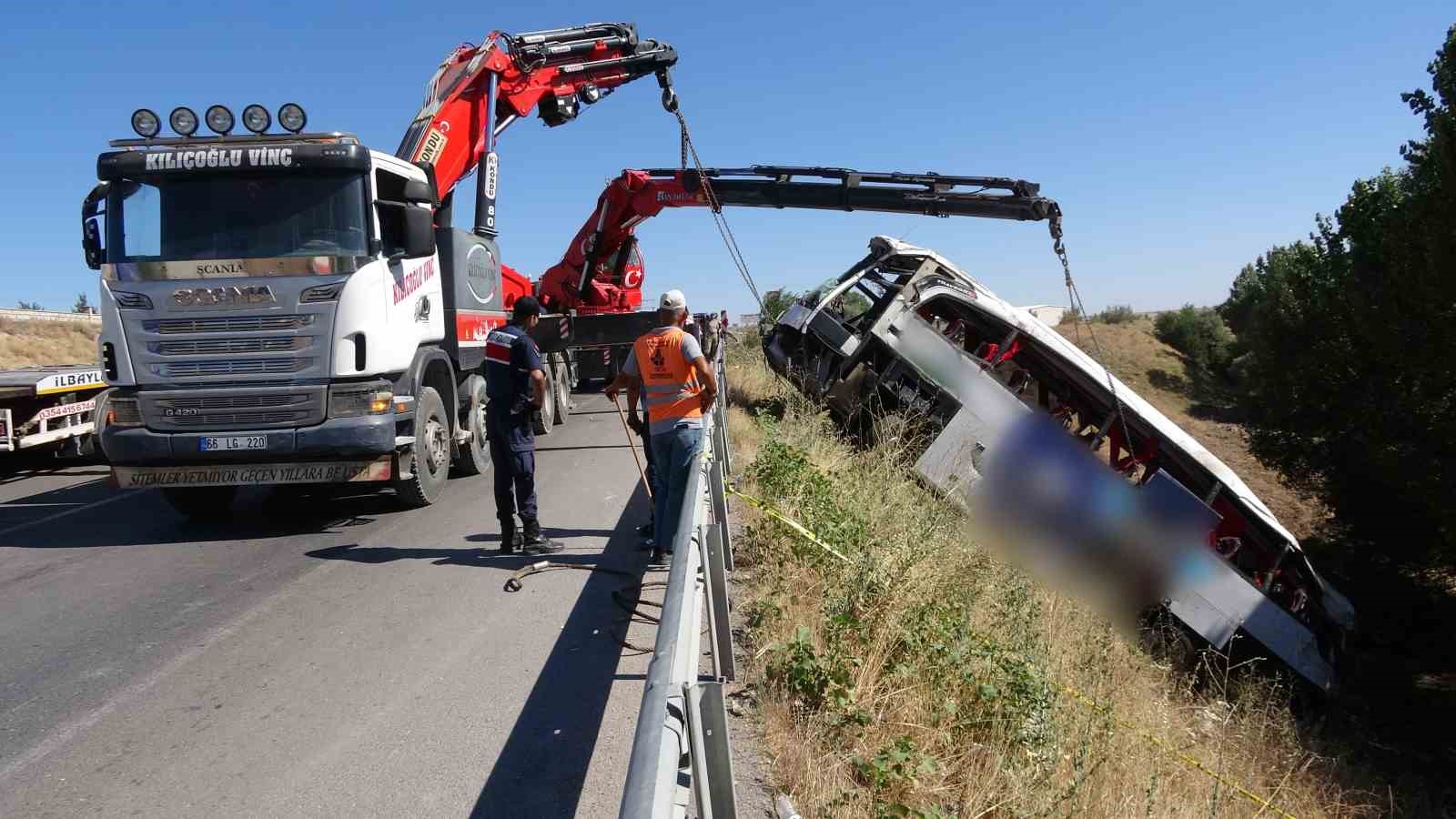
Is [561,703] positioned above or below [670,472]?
below

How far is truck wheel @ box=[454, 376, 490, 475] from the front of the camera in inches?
388

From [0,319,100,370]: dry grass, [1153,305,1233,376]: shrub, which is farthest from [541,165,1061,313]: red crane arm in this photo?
[1153,305,1233,376]: shrub

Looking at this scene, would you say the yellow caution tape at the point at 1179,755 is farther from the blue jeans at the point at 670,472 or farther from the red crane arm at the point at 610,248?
the red crane arm at the point at 610,248

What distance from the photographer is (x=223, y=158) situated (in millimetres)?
7371

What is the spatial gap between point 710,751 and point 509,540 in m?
4.80

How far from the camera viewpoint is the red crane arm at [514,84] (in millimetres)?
10867

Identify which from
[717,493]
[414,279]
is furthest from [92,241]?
[717,493]

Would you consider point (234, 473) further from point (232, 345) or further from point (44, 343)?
point (44, 343)

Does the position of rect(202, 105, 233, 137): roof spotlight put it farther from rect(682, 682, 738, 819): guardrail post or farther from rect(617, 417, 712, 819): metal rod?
rect(682, 682, 738, 819): guardrail post

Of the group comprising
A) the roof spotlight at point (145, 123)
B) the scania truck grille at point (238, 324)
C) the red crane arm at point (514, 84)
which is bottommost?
the scania truck grille at point (238, 324)

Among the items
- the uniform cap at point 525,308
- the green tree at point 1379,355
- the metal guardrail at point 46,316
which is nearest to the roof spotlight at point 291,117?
the uniform cap at point 525,308

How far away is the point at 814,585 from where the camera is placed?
17.4 feet

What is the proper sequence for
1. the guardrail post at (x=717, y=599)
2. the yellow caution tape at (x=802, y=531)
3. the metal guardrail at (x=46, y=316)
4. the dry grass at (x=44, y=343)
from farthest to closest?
the metal guardrail at (x=46, y=316)
the dry grass at (x=44, y=343)
the yellow caution tape at (x=802, y=531)
the guardrail post at (x=717, y=599)

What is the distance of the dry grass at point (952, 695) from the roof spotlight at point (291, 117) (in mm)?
4994
